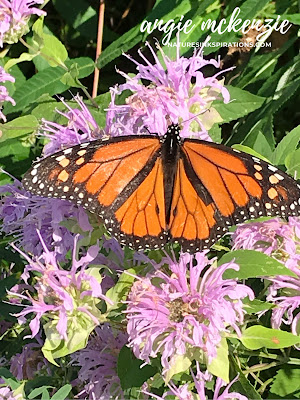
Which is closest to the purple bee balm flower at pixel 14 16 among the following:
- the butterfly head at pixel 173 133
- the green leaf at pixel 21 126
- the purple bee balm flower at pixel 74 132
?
the green leaf at pixel 21 126

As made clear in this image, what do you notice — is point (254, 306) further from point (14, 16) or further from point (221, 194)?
point (14, 16)

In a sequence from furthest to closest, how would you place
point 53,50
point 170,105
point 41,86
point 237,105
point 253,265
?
point 41,86
point 53,50
point 237,105
point 170,105
point 253,265

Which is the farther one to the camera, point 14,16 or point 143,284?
point 14,16

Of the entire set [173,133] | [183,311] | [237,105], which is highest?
[237,105]

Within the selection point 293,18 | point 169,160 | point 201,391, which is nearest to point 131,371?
point 201,391

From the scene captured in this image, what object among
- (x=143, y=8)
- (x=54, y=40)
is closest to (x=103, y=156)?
(x=54, y=40)

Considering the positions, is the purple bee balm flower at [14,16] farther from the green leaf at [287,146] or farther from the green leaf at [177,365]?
the green leaf at [177,365]

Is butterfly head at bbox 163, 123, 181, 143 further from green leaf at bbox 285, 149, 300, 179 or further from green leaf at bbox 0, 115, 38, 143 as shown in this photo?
green leaf at bbox 0, 115, 38, 143
